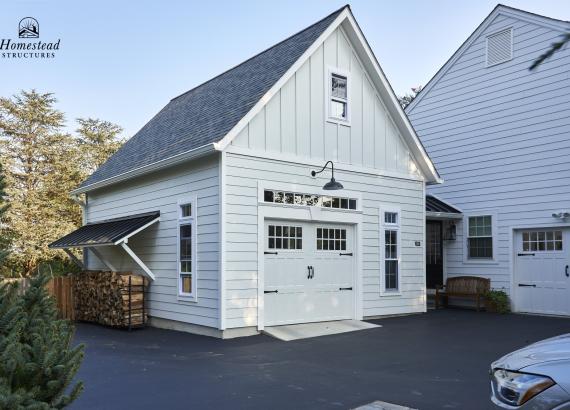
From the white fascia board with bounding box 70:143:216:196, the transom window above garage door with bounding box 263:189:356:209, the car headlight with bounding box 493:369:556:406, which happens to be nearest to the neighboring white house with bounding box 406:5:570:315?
the transom window above garage door with bounding box 263:189:356:209

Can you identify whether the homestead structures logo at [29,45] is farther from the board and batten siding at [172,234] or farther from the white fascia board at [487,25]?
the white fascia board at [487,25]

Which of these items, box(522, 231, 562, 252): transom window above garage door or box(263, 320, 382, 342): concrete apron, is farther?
box(522, 231, 562, 252): transom window above garage door

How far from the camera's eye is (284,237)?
11.3 meters

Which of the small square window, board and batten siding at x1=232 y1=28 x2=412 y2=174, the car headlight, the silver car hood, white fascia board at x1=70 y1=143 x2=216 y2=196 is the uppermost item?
board and batten siding at x1=232 y1=28 x2=412 y2=174

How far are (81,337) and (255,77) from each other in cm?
679

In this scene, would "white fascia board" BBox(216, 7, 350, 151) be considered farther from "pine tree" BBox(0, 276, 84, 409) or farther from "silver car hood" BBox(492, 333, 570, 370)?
"pine tree" BBox(0, 276, 84, 409)

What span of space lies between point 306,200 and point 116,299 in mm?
4667

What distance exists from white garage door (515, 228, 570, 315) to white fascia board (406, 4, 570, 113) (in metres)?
5.19

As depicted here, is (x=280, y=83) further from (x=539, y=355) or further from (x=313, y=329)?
(x=539, y=355)

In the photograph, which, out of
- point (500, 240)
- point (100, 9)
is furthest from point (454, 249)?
point (100, 9)

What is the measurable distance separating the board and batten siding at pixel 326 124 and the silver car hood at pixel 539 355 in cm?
752

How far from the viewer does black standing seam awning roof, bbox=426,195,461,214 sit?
51.1 feet

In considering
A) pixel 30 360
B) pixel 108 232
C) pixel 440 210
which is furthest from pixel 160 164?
pixel 30 360

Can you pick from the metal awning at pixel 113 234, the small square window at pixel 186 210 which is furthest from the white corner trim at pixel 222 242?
the metal awning at pixel 113 234
